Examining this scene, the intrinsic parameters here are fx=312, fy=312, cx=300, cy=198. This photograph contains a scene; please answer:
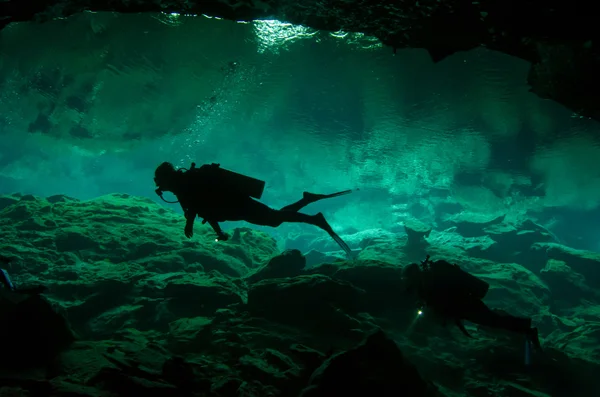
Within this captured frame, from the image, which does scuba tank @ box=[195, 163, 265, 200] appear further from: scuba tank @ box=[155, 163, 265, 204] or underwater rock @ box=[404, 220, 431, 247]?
underwater rock @ box=[404, 220, 431, 247]

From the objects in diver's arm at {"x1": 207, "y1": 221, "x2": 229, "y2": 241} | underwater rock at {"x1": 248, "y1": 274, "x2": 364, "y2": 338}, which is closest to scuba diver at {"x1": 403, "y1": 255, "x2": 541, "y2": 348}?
underwater rock at {"x1": 248, "y1": 274, "x2": 364, "y2": 338}

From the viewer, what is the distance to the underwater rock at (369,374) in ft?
12.0

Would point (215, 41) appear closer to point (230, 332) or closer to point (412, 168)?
point (230, 332)

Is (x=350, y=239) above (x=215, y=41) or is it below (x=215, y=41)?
below

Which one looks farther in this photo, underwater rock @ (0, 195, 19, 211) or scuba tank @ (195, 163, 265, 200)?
underwater rock @ (0, 195, 19, 211)

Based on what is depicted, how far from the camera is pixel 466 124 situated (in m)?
16.4

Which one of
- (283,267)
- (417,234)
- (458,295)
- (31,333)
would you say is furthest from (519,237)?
(31,333)

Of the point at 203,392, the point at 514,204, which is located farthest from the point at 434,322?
the point at 514,204

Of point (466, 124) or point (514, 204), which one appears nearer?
point (466, 124)

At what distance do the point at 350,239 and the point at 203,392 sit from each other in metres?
30.5

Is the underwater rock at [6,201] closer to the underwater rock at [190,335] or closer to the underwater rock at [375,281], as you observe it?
the underwater rock at [190,335]

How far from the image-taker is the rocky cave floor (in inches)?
157

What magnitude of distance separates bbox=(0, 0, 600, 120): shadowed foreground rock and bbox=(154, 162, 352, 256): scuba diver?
311 centimetres

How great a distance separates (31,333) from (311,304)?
5.17m
